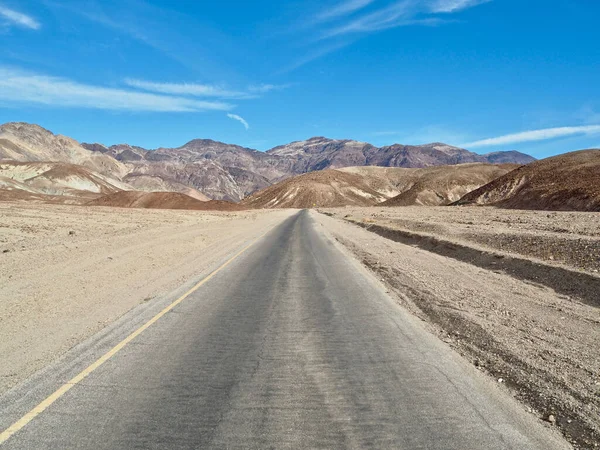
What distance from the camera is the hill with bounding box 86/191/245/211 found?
99.9 meters

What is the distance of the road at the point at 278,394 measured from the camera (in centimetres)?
409

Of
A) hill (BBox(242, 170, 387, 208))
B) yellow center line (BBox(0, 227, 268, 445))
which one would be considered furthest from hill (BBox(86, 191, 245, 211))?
yellow center line (BBox(0, 227, 268, 445))

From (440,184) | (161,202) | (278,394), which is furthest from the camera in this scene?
(440,184)

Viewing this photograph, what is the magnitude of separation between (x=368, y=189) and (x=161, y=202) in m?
97.9

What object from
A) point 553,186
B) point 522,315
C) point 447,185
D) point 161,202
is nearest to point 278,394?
point 522,315

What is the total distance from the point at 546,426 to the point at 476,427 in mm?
→ 760

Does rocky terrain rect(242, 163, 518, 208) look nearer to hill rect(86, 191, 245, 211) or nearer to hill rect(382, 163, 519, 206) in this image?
hill rect(382, 163, 519, 206)

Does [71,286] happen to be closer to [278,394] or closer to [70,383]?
[70,383]

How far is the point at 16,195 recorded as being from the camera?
98.1m

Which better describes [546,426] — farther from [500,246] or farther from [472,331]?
[500,246]

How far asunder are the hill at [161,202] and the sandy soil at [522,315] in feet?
282

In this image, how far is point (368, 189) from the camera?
581 ft

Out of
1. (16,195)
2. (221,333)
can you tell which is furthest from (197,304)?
(16,195)

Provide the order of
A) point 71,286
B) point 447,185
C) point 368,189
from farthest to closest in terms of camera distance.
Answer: point 368,189
point 447,185
point 71,286
